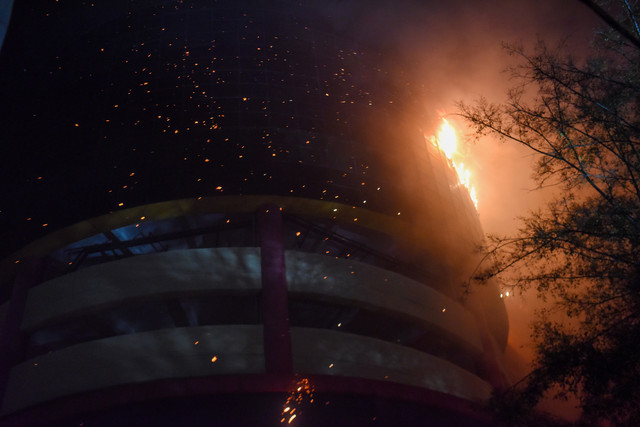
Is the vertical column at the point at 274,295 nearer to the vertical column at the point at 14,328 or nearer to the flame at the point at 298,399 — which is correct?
the flame at the point at 298,399

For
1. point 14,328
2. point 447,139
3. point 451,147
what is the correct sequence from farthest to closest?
point 451,147 < point 447,139 < point 14,328

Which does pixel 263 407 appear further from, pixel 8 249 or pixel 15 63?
pixel 15 63

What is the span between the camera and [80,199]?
14008 mm

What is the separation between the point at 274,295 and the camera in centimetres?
1209

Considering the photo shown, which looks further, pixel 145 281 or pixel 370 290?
pixel 370 290

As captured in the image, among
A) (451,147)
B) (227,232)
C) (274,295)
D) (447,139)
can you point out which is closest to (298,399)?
(274,295)

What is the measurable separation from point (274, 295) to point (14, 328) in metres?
7.47

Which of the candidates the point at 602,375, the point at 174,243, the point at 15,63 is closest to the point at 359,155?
the point at 174,243

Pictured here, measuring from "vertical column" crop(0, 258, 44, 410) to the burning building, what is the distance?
0.16ft

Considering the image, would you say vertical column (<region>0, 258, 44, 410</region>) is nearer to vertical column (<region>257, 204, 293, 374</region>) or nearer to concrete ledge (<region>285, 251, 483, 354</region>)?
vertical column (<region>257, 204, 293, 374</region>)

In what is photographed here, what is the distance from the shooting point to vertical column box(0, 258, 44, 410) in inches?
466

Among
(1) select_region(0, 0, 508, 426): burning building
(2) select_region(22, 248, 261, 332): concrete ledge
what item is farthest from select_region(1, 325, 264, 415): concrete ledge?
(2) select_region(22, 248, 261, 332): concrete ledge

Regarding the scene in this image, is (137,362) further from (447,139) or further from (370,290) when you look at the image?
(447,139)

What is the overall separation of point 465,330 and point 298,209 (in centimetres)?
786
